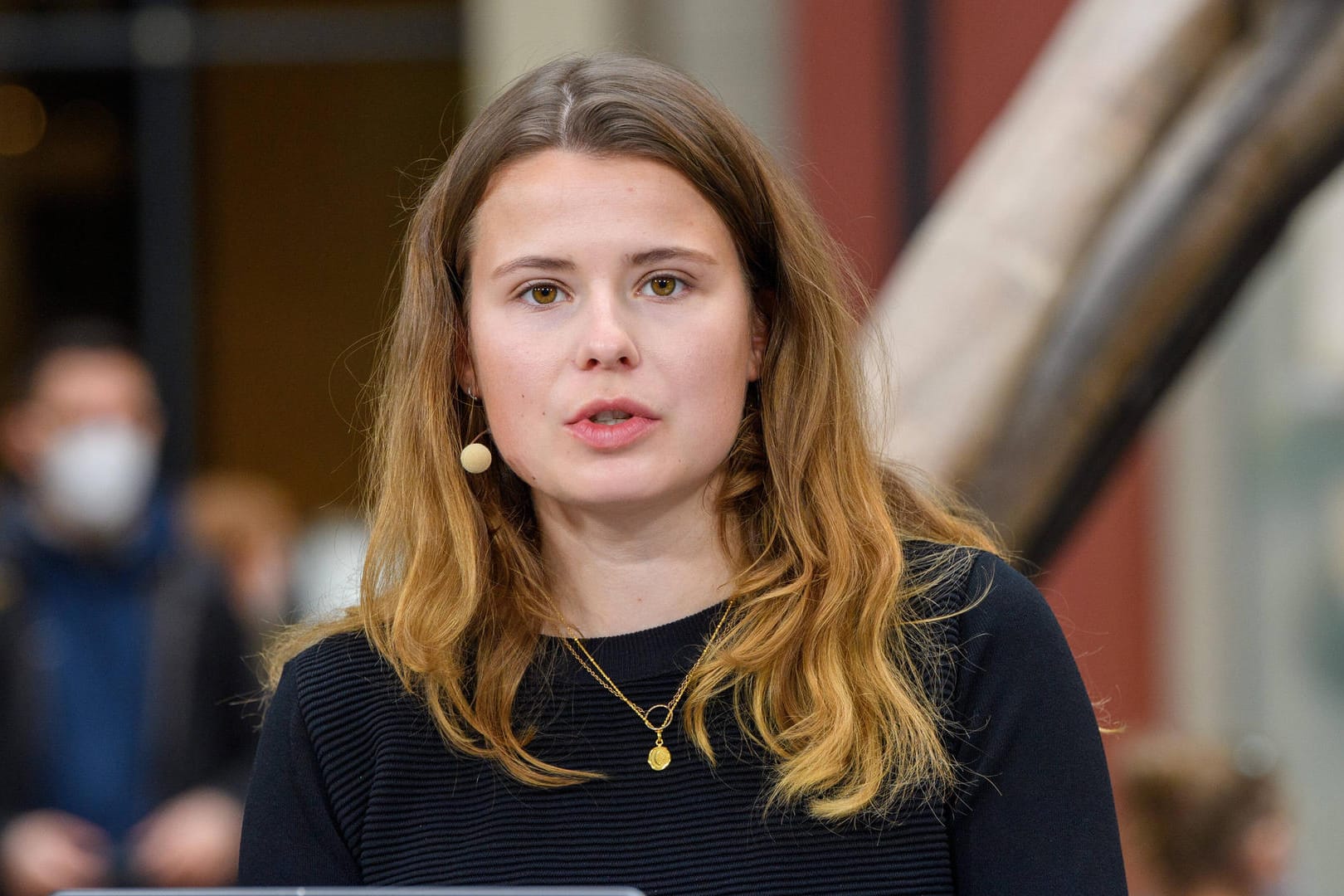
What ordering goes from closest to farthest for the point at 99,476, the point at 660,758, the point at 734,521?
the point at 660,758 → the point at 734,521 → the point at 99,476

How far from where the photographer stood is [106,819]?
4531 millimetres

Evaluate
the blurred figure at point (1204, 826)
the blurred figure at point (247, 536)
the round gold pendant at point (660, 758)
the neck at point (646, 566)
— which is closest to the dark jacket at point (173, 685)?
the blurred figure at point (247, 536)

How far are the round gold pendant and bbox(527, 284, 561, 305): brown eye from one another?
49 cm

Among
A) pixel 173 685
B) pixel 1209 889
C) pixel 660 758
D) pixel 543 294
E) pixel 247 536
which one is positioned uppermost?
pixel 543 294

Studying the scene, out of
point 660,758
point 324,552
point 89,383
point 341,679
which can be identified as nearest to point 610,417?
point 660,758

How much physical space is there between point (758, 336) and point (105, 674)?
120 inches

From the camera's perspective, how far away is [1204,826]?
152 inches

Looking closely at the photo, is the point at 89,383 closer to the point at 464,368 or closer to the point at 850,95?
the point at 464,368

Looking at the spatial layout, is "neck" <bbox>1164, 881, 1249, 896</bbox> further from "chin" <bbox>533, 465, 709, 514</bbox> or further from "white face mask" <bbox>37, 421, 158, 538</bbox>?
"white face mask" <bbox>37, 421, 158, 538</bbox>

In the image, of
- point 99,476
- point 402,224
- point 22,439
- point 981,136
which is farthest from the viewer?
point 402,224

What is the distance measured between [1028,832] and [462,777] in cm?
61

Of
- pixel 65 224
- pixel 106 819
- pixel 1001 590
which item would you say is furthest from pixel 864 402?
pixel 65 224

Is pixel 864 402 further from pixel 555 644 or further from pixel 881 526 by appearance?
pixel 555 644

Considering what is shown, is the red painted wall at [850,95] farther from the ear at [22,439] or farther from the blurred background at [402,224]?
the ear at [22,439]
